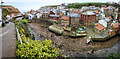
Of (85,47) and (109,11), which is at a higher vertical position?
(109,11)

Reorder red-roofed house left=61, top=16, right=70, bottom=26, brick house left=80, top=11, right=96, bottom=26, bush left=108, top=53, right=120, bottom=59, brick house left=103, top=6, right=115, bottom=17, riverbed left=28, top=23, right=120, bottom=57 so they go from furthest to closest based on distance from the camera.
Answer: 1. brick house left=103, top=6, right=115, bottom=17
2. red-roofed house left=61, top=16, right=70, bottom=26
3. brick house left=80, top=11, right=96, bottom=26
4. riverbed left=28, top=23, right=120, bottom=57
5. bush left=108, top=53, right=120, bottom=59

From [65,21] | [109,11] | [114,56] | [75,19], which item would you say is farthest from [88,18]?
[114,56]

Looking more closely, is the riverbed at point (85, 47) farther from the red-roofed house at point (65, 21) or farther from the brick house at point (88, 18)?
the brick house at point (88, 18)

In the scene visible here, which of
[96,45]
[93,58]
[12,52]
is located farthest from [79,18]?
[12,52]

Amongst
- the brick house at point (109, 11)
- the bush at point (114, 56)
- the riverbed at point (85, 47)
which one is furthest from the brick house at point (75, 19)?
the bush at point (114, 56)

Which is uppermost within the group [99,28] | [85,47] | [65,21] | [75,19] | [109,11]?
[109,11]

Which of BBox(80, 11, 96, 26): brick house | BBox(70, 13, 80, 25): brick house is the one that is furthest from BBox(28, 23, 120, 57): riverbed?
BBox(80, 11, 96, 26): brick house

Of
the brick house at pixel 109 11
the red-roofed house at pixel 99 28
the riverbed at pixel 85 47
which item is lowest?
the riverbed at pixel 85 47

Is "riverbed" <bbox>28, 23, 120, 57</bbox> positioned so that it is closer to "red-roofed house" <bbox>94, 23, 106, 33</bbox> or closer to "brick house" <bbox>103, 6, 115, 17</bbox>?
"red-roofed house" <bbox>94, 23, 106, 33</bbox>

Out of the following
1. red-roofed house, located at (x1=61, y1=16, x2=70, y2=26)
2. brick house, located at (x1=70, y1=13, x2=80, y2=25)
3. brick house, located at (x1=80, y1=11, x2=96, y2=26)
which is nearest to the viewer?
brick house, located at (x1=80, y1=11, x2=96, y2=26)

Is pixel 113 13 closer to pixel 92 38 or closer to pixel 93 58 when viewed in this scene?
pixel 92 38

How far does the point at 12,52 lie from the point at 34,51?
152 centimetres

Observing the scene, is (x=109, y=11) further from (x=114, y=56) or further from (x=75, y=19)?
(x=114, y=56)

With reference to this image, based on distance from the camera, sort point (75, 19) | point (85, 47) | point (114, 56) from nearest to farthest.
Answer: point (114, 56) < point (85, 47) < point (75, 19)
